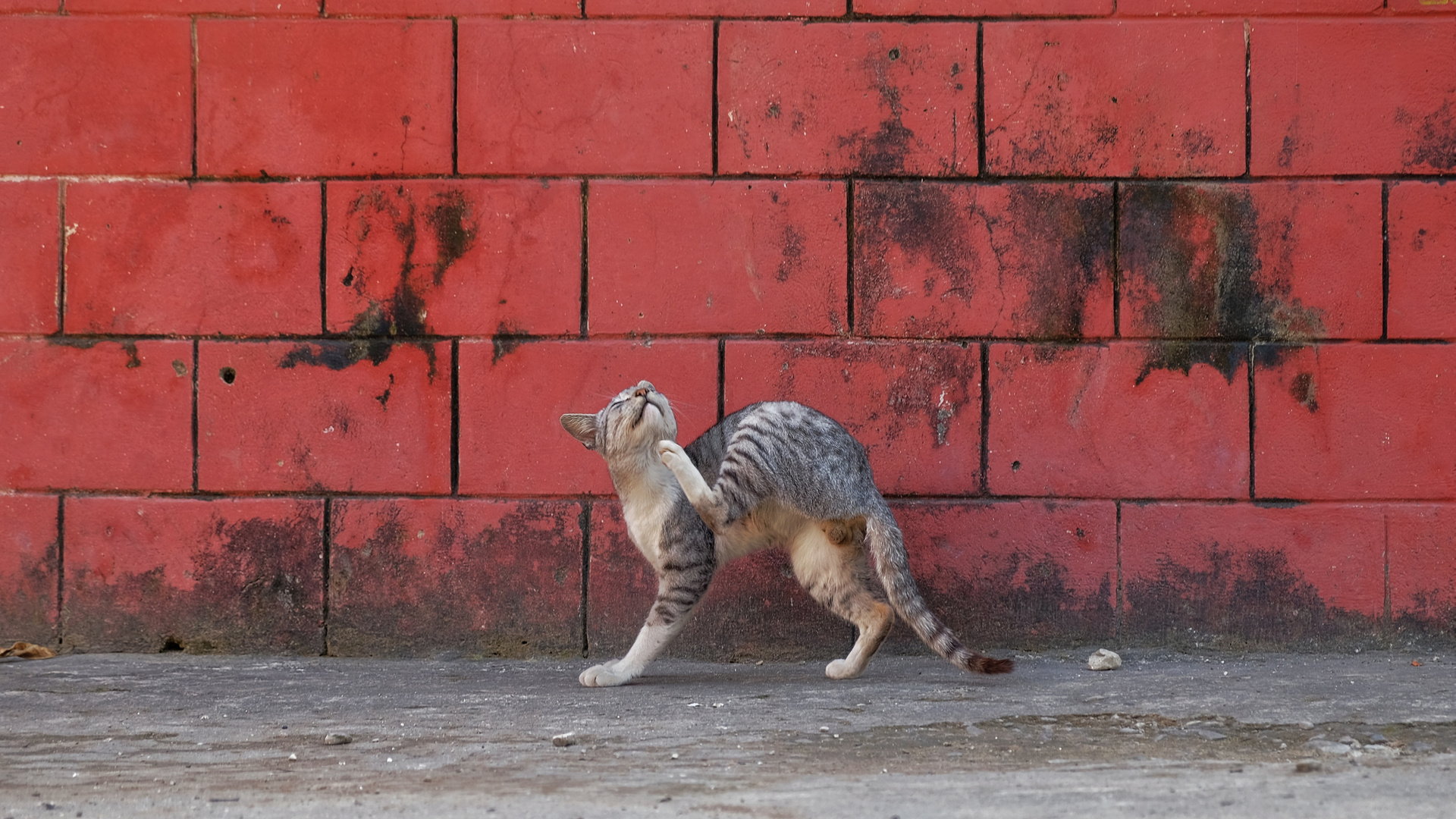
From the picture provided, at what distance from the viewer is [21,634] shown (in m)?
4.29

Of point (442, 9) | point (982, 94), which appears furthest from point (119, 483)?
point (982, 94)

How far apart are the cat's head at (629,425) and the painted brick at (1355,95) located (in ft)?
8.11

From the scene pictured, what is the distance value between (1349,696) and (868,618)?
1.49m

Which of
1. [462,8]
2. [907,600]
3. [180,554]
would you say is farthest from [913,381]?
[180,554]

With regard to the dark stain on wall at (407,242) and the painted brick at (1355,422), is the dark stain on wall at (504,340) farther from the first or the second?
the painted brick at (1355,422)

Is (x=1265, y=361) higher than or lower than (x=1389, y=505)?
higher

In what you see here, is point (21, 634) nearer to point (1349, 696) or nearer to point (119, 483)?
point (119, 483)

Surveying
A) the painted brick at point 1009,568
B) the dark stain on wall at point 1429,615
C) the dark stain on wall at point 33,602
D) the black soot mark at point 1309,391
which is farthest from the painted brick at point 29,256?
the dark stain on wall at point 1429,615

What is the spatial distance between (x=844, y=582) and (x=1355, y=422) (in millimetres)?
2004

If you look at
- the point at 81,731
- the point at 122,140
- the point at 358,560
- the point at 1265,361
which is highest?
the point at 122,140

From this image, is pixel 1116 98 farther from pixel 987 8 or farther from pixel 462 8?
pixel 462 8

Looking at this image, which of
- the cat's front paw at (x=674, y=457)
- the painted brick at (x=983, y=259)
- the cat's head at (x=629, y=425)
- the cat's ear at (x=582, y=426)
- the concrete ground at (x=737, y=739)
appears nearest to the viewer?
the concrete ground at (x=737, y=739)

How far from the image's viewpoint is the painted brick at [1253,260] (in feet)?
13.5

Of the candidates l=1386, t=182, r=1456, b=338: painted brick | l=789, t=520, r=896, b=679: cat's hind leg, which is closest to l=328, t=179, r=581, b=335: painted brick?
l=789, t=520, r=896, b=679: cat's hind leg
